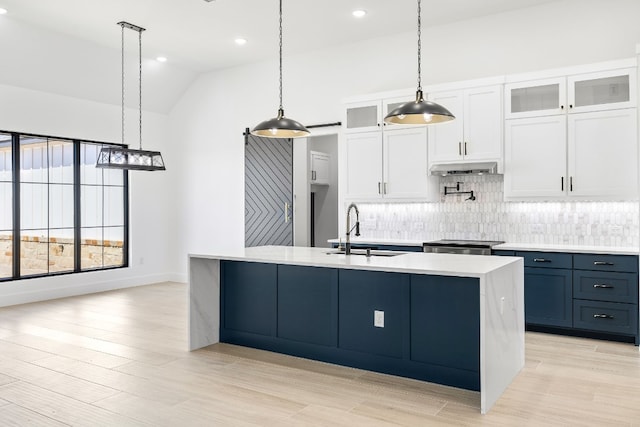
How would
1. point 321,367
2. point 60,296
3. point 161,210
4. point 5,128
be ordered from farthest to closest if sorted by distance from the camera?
1. point 161,210
2. point 60,296
3. point 5,128
4. point 321,367

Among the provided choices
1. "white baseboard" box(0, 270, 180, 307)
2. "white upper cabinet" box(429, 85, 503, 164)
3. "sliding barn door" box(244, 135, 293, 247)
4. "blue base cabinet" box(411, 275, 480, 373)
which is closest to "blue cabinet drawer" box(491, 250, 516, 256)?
"white upper cabinet" box(429, 85, 503, 164)

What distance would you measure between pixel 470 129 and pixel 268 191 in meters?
3.35

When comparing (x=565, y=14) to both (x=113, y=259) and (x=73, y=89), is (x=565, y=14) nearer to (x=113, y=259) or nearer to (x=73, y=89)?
(x=73, y=89)

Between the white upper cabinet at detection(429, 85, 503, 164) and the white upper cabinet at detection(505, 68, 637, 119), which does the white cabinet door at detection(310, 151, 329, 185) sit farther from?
the white upper cabinet at detection(505, 68, 637, 119)

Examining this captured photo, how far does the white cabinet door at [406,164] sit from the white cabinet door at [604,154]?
1.54 meters

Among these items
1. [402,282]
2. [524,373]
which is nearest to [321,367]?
[402,282]

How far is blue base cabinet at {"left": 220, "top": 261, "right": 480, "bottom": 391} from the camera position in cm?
348

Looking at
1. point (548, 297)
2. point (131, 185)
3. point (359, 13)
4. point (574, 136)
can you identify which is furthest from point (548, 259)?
point (131, 185)

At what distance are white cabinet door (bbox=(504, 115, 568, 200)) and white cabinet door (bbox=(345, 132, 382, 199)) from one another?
150 centimetres

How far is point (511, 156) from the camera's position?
5.34 meters

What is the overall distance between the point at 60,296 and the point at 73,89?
293 cm

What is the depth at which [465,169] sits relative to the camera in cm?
563

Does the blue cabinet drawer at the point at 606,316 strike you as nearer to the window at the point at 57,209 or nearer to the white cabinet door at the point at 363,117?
the white cabinet door at the point at 363,117

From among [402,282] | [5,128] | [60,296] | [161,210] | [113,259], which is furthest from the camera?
[161,210]
